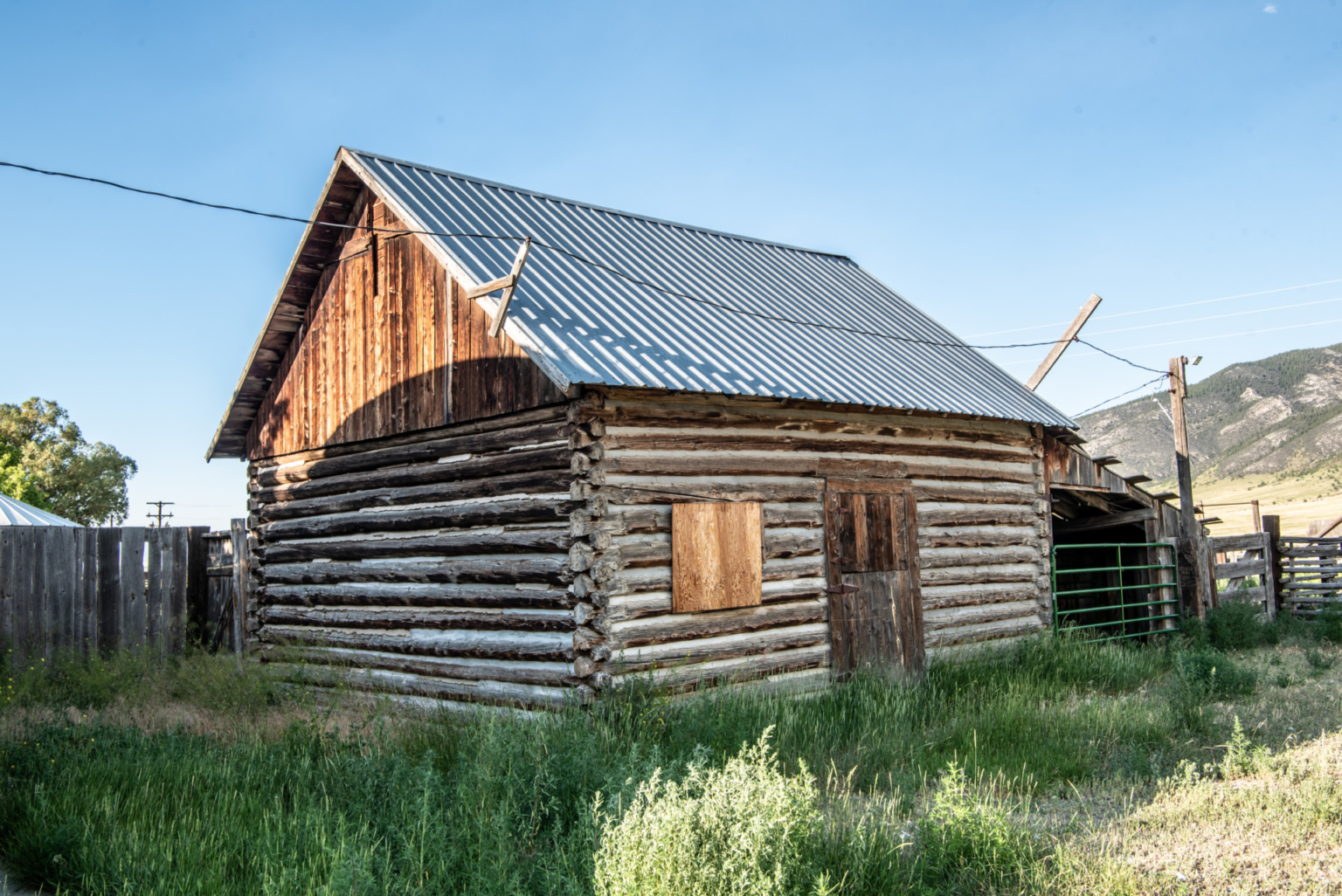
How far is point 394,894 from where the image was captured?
4305mm

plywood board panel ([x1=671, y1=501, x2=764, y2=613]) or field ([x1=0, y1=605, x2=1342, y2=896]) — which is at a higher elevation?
plywood board panel ([x1=671, y1=501, x2=764, y2=613])

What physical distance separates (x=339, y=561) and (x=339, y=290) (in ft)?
10.9

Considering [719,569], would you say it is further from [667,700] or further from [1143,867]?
[1143,867]

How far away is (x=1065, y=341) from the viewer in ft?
52.0

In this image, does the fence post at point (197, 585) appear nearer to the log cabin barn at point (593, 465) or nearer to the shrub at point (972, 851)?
the log cabin barn at point (593, 465)

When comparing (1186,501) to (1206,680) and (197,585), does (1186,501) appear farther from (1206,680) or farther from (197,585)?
(197,585)

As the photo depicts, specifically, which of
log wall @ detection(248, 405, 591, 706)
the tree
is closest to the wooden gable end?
log wall @ detection(248, 405, 591, 706)

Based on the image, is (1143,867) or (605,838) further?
(1143,867)

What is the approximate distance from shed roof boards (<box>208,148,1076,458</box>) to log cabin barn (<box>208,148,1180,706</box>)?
0.05 meters

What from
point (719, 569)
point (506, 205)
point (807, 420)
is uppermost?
point (506, 205)

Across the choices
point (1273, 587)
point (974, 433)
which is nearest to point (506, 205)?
point (974, 433)

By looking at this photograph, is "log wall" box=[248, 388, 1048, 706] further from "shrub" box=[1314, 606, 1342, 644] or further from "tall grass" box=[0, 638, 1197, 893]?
"shrub" box=[1314, 606, 1342, 644]

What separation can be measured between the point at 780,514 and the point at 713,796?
543 cm

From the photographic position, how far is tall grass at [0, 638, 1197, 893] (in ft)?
15.3
